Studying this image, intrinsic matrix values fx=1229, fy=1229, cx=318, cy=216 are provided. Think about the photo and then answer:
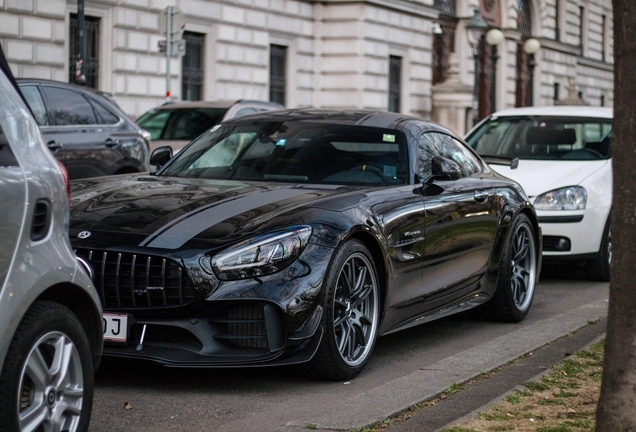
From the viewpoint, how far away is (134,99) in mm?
26984

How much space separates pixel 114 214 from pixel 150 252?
50 cm

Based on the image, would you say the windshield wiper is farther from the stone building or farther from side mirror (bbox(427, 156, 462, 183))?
the stone building

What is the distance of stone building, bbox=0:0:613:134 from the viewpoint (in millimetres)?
24672

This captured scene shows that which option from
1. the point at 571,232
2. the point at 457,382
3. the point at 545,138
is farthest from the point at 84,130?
the point at 457,382

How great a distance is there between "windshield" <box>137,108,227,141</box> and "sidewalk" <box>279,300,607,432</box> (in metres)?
10.0

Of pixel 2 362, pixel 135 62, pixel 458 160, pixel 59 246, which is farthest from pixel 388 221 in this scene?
pixel 135 62

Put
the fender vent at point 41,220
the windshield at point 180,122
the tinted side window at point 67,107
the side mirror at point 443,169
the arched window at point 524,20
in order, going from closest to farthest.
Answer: the fender vent at point 41,220 < the side mirror at point 443,169 < the tinted side window at point 67,107 < the windshield at point 180,122 < the arched window at point 524,20

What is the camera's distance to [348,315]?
6.18m

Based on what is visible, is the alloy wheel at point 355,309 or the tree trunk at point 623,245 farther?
the alloy wheel at point 355,309

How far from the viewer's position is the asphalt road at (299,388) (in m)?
5.23

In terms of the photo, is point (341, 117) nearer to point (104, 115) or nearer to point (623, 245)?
point (623, 245)

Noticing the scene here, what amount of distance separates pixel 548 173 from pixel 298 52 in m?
23.5

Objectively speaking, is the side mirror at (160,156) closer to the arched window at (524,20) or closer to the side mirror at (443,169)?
the side mirror at (443,169)

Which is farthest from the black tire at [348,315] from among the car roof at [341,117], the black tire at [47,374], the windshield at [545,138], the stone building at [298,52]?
the stone building at [298,52]
